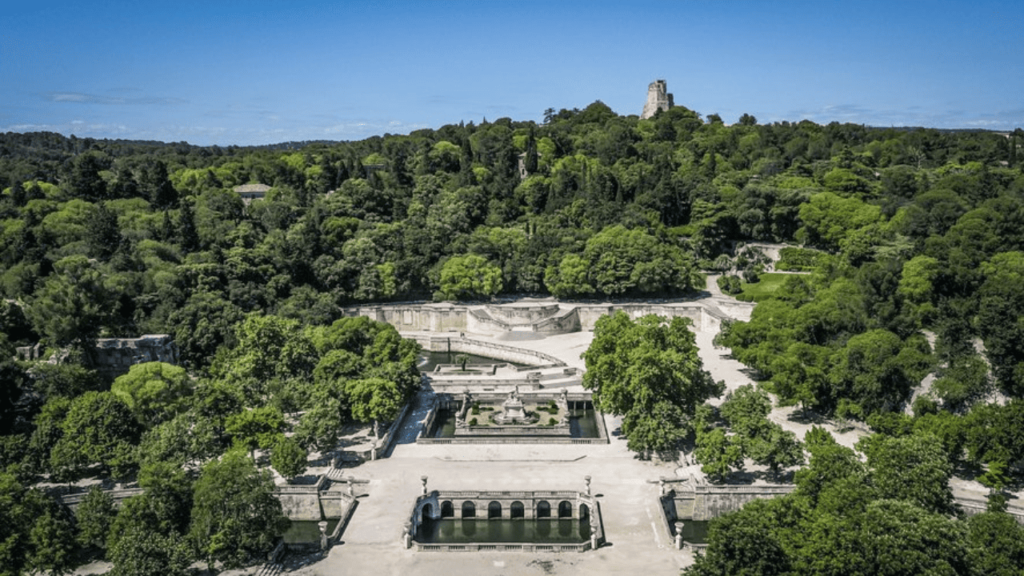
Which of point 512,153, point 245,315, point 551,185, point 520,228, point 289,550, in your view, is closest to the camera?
point 289,550

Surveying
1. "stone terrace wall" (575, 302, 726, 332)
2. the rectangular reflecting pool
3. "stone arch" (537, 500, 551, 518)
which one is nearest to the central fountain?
the rectangular reflecting pool

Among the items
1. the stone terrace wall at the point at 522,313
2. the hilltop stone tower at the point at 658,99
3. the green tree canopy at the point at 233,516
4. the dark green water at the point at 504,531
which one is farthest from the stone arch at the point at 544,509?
the hilltop stone tower at the point at 658,99

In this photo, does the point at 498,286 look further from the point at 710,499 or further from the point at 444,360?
the point at 710,499

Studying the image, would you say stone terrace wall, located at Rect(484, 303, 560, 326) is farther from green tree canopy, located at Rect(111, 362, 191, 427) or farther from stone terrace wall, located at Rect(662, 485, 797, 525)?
stone terrace wall, located at Rect(662, 485, 797, 525)

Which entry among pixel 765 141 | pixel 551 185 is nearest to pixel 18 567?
pixel 551 185

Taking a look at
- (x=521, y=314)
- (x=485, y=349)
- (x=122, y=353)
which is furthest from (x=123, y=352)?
(x=521, y=314)

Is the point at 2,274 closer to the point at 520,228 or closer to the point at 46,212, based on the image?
the point at 46,212
